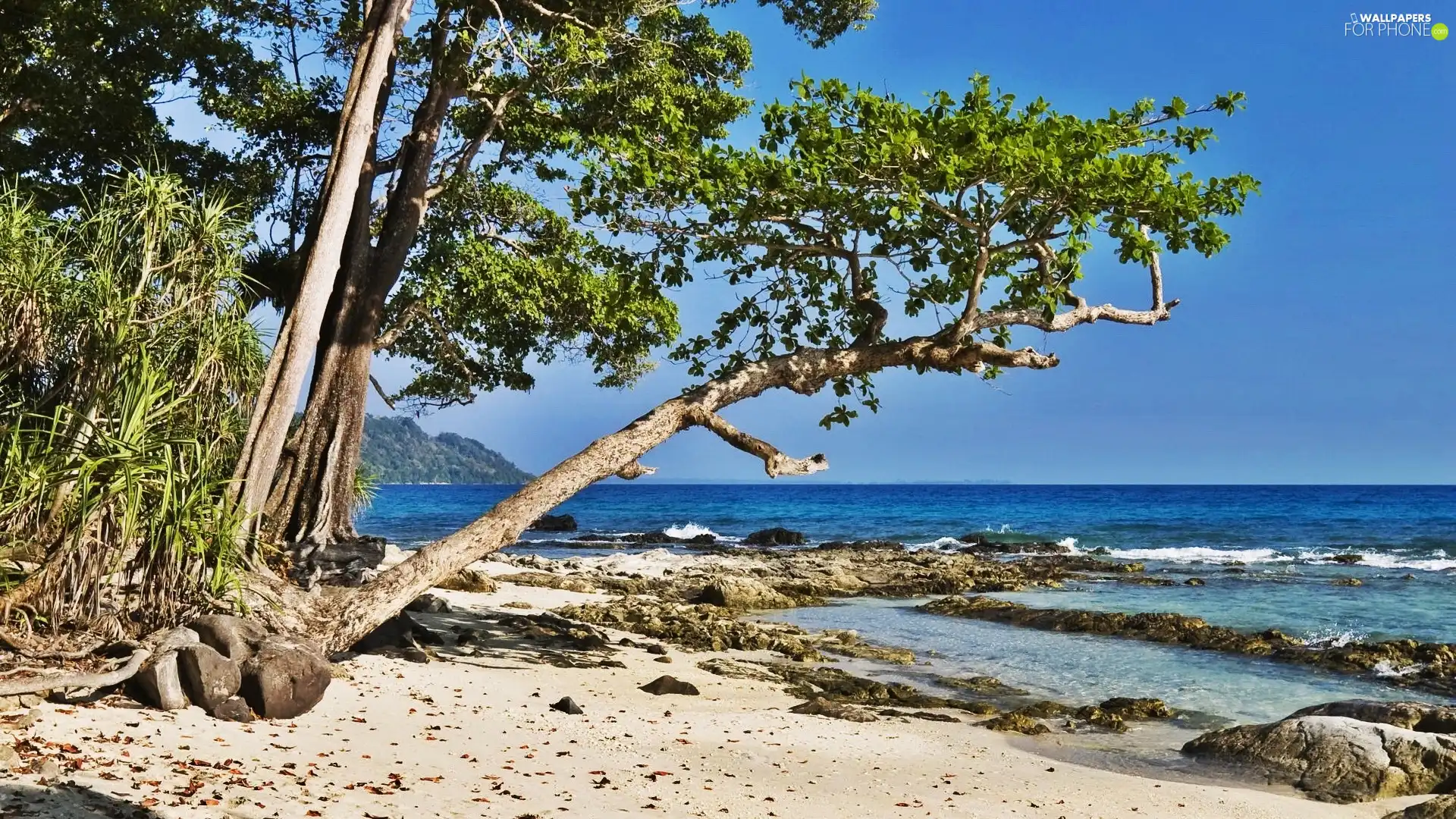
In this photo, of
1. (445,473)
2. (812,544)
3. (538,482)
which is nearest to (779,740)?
(538,482)

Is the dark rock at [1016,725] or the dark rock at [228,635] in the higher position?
the dark rock at [228,635]

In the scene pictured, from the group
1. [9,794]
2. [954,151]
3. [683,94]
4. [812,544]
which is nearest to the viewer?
[9,794]

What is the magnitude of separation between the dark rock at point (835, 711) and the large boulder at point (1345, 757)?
98.5 inches

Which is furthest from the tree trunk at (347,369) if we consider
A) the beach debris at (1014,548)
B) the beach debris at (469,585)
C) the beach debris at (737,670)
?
the beach debris at (1014,548)

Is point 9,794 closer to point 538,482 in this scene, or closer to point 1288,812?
point 538,482

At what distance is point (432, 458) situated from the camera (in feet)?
524

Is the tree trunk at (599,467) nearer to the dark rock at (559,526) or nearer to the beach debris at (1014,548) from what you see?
the beach debris at (1014,548)

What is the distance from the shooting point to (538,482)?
352 inches

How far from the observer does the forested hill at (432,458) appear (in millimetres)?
147625

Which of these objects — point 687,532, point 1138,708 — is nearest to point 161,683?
point 1138,708

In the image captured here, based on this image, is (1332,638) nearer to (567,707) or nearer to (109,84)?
(567,707)

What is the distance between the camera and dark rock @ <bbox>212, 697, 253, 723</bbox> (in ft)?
21.5

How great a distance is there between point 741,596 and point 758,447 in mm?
7537

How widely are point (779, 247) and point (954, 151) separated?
2.34m
